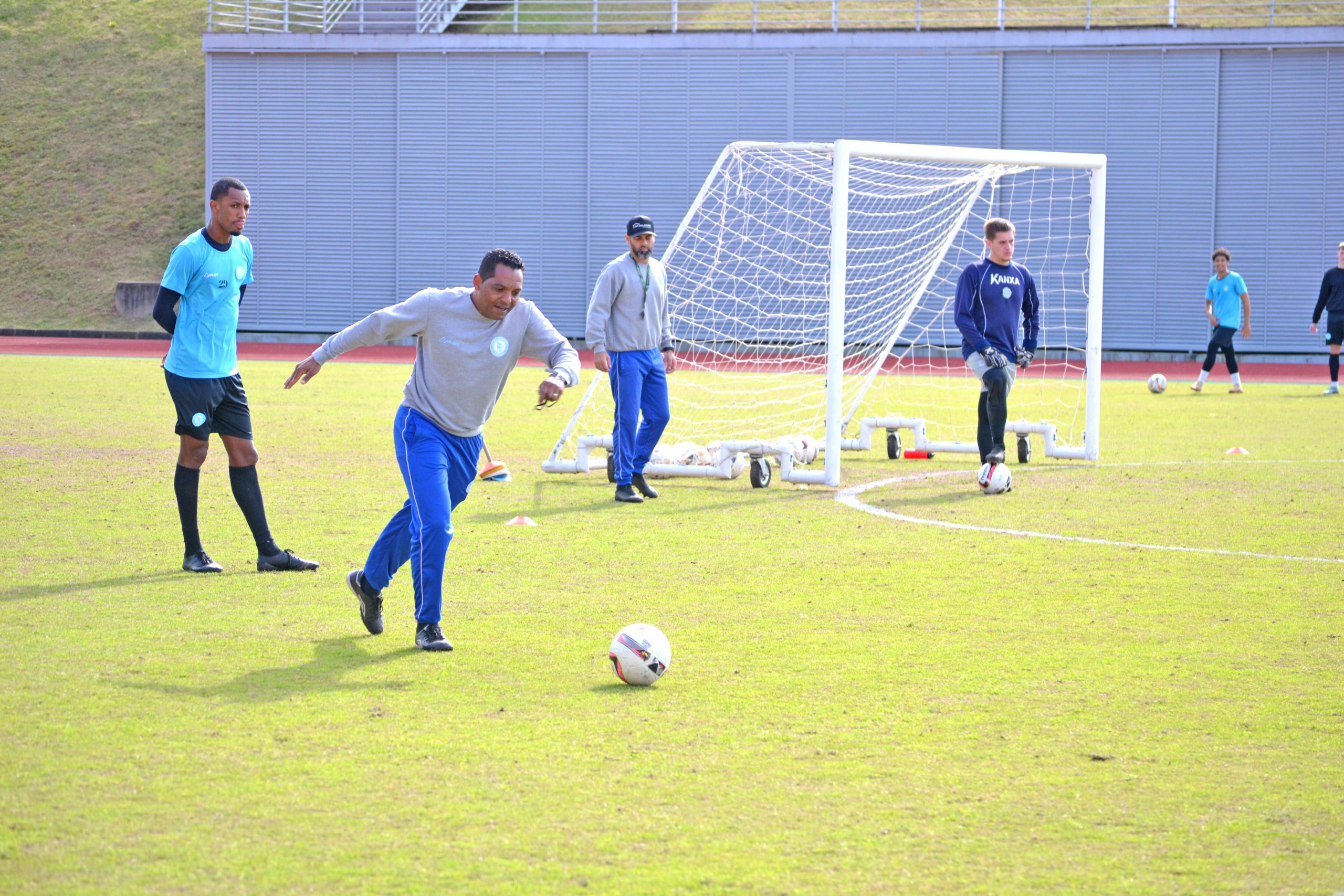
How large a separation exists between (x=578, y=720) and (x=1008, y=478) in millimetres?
7063

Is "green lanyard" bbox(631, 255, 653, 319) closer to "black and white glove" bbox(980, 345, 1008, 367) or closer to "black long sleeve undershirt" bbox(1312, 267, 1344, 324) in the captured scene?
"black and white glove" bbox(980, 345, 1008, 367)

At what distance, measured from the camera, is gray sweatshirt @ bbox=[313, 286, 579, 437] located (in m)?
6.39

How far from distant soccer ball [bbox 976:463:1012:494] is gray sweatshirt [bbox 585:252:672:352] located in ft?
9.24

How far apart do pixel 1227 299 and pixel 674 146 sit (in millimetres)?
14519

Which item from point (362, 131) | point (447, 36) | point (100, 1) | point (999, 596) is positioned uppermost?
point (100, 1)

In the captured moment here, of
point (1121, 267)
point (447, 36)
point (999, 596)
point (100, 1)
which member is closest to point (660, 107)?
point (447, 36)

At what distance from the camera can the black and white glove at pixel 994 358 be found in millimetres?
12000

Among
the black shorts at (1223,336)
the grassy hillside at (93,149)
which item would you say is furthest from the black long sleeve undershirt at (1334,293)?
the grassy hillside at (93,149)

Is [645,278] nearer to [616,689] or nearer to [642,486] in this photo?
[642,486]

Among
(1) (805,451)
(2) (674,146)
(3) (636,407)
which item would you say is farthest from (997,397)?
(2) (674,146)

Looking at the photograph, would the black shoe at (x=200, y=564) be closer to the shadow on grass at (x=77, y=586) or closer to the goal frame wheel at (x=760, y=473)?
the shadow on grass at (x=77, y=586)

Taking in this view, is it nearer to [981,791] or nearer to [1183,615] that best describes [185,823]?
[981,791]

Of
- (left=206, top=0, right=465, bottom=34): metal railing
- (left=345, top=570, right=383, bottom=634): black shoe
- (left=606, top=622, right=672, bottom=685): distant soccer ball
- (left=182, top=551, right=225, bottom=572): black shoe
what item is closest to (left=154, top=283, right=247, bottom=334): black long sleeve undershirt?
(left=182, top=551, right=225, bottom=572): black shoe

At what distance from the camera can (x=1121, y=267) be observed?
31562 mm
